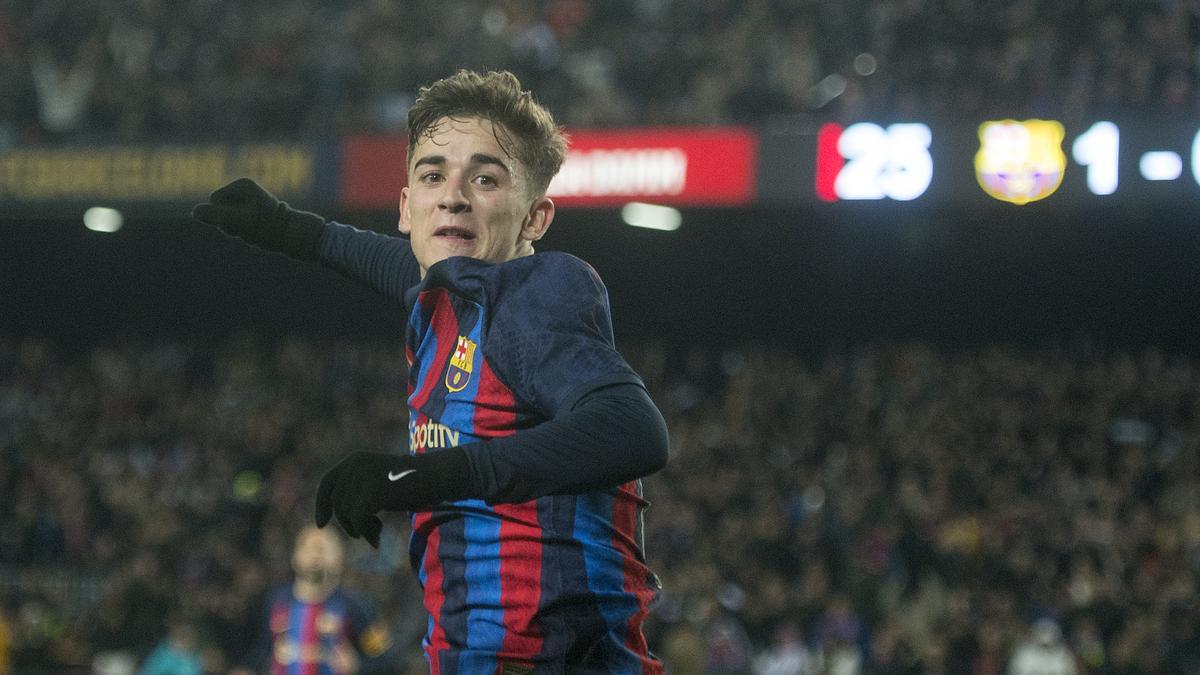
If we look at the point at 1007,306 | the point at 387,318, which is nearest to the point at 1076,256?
the point at 1007,306

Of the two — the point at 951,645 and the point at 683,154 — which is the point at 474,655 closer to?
the point at 951,645

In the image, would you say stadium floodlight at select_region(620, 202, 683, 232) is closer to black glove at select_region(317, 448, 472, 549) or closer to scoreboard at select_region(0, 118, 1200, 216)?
scoreboard at select_region(0, 118, 1200, 216)

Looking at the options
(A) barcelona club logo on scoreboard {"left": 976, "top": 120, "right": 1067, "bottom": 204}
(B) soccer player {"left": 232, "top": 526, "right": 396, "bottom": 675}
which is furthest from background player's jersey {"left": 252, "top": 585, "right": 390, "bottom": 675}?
(A) barcelona club logo on scoreboard {"left": 976, "top": 120, "right": 1067, "bottom": 204}

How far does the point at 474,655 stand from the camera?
8.09 feet

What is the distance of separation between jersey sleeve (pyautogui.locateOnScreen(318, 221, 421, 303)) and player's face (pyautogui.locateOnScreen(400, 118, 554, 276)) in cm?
40

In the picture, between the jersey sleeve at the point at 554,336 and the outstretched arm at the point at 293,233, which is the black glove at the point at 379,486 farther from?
the outstretched arm at the point at 293,233

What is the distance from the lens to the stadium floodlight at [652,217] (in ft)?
51.2

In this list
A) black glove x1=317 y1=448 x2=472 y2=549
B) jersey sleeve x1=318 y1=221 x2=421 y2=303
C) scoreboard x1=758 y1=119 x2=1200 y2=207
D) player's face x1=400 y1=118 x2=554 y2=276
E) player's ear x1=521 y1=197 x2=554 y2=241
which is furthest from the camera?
scoreboard x1=758 y1=119 x2=1200 y2=207

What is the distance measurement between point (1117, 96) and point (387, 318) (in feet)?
32.6

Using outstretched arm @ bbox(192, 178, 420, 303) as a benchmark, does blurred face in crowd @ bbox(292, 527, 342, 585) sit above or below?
below

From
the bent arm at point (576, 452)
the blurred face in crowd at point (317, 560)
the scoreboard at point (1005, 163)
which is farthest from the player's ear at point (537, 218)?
the scoreboard at point (1005, 163)

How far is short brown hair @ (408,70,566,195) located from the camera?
263 centimetres

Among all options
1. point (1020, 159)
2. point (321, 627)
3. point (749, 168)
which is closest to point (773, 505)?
point (749, 168)

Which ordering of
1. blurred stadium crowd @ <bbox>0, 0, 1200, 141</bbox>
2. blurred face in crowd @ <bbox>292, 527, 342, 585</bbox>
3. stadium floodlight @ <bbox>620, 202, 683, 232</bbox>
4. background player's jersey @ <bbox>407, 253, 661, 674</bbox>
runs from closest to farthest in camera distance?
background player's jersey @ <bbox>407, 253, 661, 674</bbox>
blurred face in crowd @ <bbox>292, 527, 342, 585</bbox>
blurred stadium crowd @ <bbox>0, 0, 1200, 141</bbox>
stadium floodlight @ <bbox>620, 202, 683, 232</bbox>
